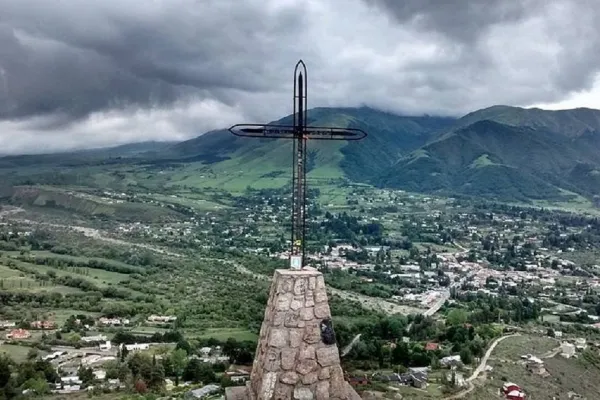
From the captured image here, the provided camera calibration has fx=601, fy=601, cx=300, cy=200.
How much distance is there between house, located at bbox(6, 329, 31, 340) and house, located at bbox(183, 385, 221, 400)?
2343 centimetres

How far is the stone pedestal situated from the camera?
9.58 m

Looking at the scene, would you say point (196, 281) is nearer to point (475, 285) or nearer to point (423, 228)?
point (475, 285)

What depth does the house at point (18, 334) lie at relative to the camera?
176 feet

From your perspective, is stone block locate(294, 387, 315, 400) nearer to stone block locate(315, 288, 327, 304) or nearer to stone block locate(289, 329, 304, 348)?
stone block locate(289, 329, 304, 348)

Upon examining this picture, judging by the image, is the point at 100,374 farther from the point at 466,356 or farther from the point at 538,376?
the point at 538,376

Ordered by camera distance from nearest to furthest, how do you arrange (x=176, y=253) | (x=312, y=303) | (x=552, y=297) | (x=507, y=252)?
(x=312, y=303) → (x=552, y=297) → (x=176, y=253) → (x=507, y=252)

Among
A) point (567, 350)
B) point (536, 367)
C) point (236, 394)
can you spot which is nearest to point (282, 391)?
point (236, 394)

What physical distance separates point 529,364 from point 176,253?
69.3 meters

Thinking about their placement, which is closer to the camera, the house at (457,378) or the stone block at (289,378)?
the stone block at (289,378)

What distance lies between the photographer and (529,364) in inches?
1788

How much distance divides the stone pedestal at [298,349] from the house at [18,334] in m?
50.6

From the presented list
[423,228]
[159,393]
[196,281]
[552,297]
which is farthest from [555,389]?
[423,228]

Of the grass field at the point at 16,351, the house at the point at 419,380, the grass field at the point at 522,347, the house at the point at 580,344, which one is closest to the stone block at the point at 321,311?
the house at the point at 419,380

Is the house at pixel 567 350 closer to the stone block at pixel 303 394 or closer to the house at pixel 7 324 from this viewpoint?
the stone block at pixel 303 394
